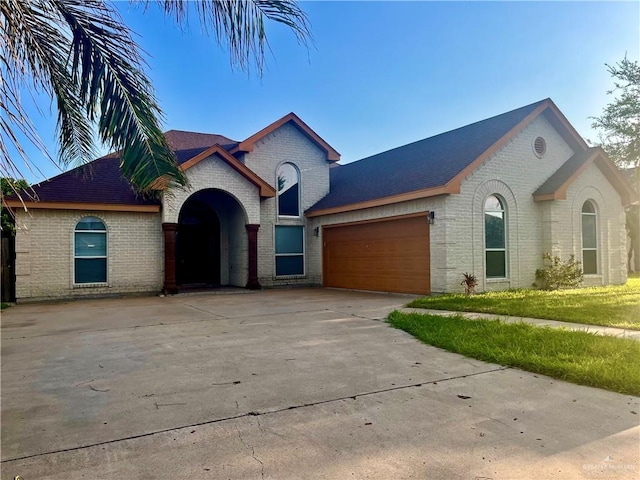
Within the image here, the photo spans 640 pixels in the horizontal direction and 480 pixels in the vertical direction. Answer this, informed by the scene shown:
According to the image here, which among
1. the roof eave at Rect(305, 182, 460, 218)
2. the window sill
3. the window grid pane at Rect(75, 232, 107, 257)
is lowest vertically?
the window sill

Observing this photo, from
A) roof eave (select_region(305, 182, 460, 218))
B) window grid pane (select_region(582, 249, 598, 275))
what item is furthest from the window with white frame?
window grid pane (select_region(582, 249, 598, 275))

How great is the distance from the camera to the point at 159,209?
14.6 m

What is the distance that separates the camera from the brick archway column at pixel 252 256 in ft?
52.5

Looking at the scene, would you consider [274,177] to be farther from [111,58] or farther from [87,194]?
[111,58]

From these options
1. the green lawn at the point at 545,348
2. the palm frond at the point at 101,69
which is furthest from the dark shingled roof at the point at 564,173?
the palm frond at the point at 101,69

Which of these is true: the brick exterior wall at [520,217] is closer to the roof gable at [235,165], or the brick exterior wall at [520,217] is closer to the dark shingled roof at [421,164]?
the dark shingled roof at [421,164]

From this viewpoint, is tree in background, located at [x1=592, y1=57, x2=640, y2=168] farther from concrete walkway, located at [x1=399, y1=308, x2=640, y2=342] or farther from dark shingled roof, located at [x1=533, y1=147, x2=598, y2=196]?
concrete walkway, located at [x1=399, y1=308, x2=640, y2=342]

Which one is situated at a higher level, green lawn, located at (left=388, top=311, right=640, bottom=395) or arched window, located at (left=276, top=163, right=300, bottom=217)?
arched window, located at (left=276, top=163, right=300, bottom=217)

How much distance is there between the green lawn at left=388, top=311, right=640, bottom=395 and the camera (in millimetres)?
4547

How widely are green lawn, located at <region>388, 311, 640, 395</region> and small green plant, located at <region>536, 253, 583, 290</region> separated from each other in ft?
24.7

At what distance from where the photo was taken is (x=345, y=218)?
16.0m

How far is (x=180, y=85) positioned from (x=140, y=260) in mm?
10903

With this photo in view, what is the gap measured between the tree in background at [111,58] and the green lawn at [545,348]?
4344mm

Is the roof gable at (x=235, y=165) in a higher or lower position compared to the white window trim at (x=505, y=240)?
higher
